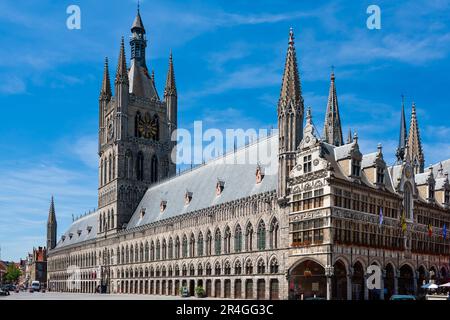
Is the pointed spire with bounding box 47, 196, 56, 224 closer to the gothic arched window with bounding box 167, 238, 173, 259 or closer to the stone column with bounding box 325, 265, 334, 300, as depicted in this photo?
the gothic arched window with bounding box 167, 238, 173, 259

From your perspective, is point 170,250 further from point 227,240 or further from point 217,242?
point 227,240

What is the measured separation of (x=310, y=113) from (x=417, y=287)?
22788 mm

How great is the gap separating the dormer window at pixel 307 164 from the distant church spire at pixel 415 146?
3183 centimetres

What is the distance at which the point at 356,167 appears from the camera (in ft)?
183

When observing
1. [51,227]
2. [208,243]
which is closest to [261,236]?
[208,243]

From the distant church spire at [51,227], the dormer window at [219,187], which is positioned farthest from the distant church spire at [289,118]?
the distant church spire at [51,227]

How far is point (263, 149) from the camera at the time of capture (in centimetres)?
6819

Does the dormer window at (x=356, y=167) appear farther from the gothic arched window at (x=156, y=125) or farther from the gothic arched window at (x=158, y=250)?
the gothic arched window at (x=156, y=125)

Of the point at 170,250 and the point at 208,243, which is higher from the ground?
the point at 208,243

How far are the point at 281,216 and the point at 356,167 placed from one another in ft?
29.4

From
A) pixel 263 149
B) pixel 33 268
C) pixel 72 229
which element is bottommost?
pixel 33 268

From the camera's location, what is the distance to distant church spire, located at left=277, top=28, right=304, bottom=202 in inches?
2293
